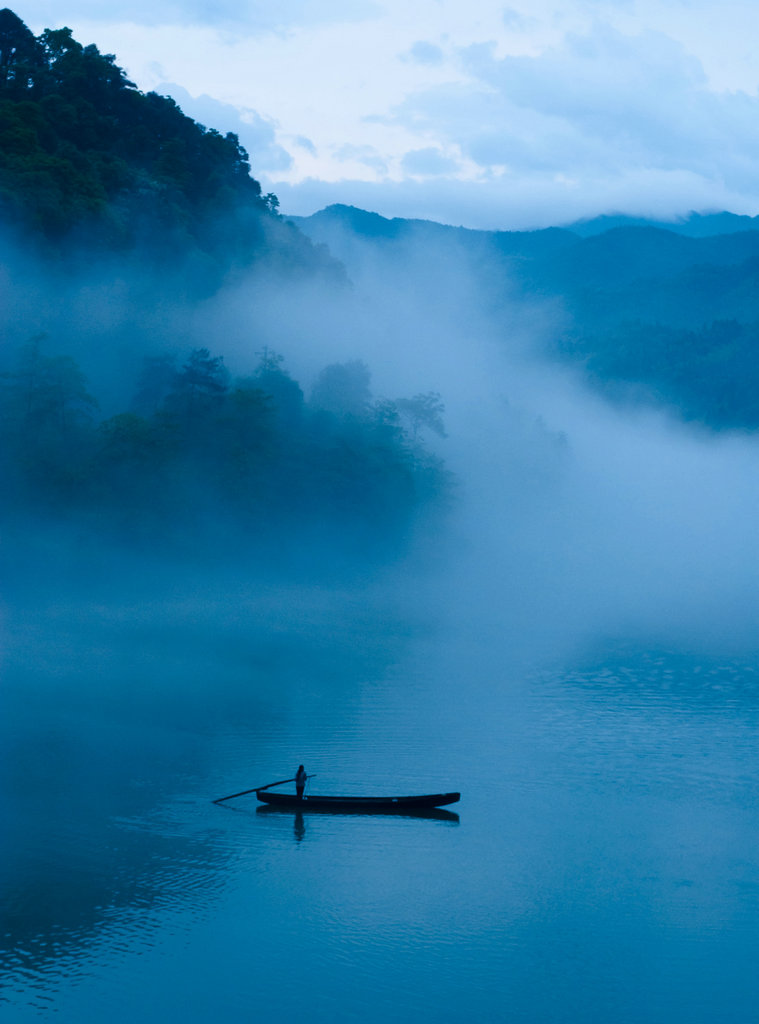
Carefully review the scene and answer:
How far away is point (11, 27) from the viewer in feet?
175

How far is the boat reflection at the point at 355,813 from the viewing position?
1661 cm

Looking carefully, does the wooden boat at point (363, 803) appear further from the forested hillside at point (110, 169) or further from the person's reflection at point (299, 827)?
the forested hillside at point (110, 169)

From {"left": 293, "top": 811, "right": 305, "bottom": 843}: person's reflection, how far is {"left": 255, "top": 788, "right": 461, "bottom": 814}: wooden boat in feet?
0.35

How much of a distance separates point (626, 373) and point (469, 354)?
73.1 ft

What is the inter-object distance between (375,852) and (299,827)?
145 centimetres

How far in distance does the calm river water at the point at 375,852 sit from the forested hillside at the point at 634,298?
81844 mm

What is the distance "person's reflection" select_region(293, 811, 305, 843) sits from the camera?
1619 centimetres

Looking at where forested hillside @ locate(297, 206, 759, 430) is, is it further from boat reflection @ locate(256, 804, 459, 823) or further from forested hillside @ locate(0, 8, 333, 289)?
boat reflection @ locate(256, 804, 459, 823)

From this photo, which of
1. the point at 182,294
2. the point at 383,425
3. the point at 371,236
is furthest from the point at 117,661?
the point at 371,236

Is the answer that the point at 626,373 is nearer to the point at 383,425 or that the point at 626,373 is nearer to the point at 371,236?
the point at 371,236

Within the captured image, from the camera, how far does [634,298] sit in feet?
433

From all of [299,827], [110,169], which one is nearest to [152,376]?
[110,169]

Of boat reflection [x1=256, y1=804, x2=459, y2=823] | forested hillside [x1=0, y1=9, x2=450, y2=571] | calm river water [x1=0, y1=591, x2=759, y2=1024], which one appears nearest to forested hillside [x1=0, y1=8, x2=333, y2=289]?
forested hillside [x1=0, y1=9, x2=450, y2=571]

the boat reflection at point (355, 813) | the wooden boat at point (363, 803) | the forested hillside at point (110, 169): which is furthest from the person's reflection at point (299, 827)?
the forested hillside at point (110, 169)
